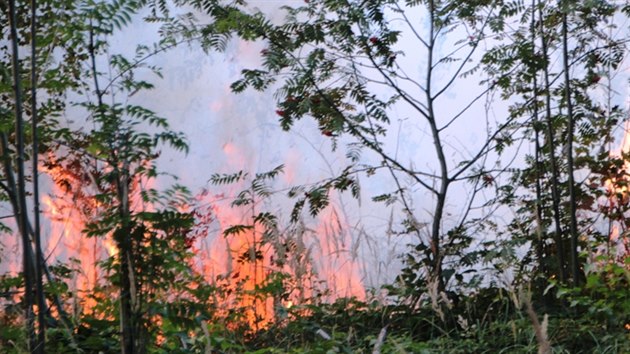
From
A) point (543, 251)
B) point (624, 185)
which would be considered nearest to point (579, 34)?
point (624, 185)

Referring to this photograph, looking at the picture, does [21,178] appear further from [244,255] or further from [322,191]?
[244,255]

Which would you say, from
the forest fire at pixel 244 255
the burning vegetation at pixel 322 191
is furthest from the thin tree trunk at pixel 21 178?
the forest fire at pixel 244 255

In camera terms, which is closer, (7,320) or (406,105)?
(7,320)

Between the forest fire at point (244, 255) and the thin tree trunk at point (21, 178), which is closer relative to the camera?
the thin tree trunk at point (21, 178)

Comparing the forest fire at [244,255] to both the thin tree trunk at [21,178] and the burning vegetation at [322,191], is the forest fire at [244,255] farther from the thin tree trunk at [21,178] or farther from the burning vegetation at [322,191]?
the thin tree trunk at [21,178]

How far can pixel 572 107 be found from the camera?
3307mm

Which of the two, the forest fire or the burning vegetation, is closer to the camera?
the burning vegetation

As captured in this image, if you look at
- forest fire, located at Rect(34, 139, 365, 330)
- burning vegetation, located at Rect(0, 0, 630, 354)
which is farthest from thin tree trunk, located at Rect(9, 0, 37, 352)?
forest fire, located at Rect(34, 139, 365, 330)

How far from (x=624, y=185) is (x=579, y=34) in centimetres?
65

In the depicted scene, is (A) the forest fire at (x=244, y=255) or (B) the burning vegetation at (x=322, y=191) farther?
(A) the forest fire at (x=244, y=255)

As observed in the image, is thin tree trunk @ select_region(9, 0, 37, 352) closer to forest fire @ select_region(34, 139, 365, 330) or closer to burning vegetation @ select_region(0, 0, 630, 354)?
burning vegetation @ select_region(0, 0, 630, 354)

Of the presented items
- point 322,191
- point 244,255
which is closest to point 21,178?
point 322,191

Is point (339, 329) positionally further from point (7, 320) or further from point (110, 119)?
point (110, 119)

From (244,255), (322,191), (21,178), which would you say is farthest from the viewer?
(244,255)
